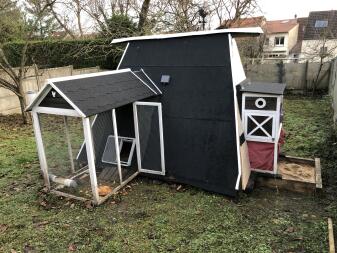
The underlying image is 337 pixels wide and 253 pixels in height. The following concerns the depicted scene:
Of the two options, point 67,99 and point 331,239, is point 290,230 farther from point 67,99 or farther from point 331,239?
point 67,99

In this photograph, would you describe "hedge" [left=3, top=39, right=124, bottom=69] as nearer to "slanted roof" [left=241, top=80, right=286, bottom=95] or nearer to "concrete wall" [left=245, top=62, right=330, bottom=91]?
"concrete wall" [left=245, top=62, right=330, bottom=91]

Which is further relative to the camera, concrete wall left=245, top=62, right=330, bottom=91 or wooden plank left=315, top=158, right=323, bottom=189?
concrete wall left=245, top=62, right=330, bottom=91

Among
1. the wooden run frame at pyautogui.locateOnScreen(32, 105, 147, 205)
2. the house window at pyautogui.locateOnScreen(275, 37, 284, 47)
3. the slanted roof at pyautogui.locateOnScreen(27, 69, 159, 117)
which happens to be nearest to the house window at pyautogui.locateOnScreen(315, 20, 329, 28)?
the house window at pyautogui.locateOnScreen(275, 37, 284, 47)

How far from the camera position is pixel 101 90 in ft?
17.7

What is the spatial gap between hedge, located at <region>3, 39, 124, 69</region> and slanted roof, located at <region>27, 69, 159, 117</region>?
927 cm

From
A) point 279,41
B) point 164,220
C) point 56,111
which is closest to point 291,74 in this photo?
point 164,220

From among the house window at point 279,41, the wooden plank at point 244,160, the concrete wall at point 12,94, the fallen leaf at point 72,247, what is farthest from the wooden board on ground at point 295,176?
the house window at point 279,41

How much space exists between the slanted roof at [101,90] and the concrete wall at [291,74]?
35.0 ft

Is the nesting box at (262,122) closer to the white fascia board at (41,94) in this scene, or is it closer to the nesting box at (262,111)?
the nesting box at (262,111)

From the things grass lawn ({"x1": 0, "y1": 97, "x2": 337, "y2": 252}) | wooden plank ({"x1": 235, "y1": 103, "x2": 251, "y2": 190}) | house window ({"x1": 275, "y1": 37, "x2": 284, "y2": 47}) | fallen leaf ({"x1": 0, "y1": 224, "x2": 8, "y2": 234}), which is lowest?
grass lawn ({"x1": 0, "y1": 97, "x2": 337, "y2": 252})

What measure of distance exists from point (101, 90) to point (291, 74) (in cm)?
1262

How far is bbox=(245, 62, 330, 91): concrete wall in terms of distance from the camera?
576 inches

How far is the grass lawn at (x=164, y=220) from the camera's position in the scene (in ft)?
13.9

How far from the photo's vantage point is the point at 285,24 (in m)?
39.2
